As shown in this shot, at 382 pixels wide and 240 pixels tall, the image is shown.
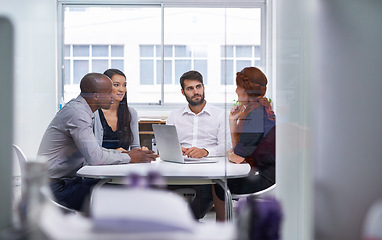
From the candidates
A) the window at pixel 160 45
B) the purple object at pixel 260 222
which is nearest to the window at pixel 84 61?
the window at pixel 160 45

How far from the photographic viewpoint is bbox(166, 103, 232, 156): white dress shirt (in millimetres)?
3523

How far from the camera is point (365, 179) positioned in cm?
188

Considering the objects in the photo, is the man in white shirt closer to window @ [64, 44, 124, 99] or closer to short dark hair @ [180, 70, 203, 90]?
short dark hair @ [180, 70, 203, 90]

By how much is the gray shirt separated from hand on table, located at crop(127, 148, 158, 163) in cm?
24

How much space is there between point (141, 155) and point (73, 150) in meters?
0.50

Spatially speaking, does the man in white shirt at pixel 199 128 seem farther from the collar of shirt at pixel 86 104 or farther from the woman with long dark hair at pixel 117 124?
the collar of shirt at pixel 86 104

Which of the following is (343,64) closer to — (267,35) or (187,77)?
(267,35)

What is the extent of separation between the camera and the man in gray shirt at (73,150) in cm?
318

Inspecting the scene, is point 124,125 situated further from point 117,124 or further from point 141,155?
point 141,155

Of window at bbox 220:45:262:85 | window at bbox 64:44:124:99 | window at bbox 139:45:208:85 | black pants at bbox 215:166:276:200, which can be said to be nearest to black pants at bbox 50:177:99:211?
window at bbox 64:44:124:99

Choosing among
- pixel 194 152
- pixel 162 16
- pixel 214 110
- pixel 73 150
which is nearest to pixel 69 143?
pixel 73 150

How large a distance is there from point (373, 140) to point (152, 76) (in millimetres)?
2331

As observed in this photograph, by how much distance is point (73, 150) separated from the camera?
10.7 feet

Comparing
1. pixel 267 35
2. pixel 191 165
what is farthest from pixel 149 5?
pixel 191 165
